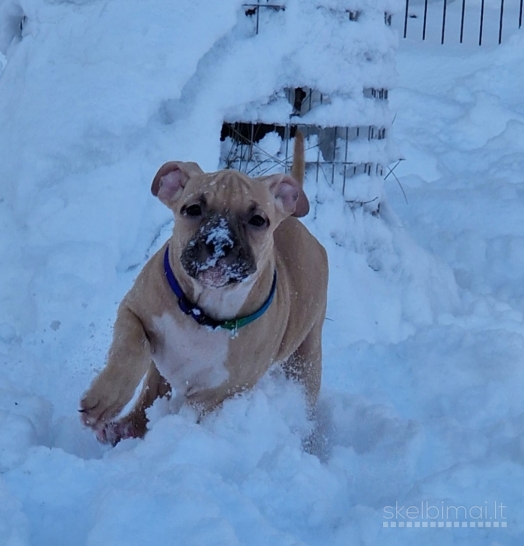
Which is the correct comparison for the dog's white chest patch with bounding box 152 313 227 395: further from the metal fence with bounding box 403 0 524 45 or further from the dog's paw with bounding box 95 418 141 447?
the metal fence with bounding box 403 0 524 45

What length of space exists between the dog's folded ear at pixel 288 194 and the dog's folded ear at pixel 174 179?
0.28 meters

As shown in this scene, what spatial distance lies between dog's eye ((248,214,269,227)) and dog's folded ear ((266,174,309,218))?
10.7 inches

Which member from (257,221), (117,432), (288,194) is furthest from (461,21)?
(117,432)

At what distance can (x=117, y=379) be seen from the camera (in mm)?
2936

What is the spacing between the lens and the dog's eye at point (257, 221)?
301cm

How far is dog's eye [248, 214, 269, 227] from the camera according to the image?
3014mm

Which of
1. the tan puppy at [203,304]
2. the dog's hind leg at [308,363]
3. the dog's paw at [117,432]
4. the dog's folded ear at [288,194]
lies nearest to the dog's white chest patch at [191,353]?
the tan puppy at [203,304]

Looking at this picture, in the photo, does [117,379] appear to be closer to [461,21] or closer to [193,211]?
[193,211]

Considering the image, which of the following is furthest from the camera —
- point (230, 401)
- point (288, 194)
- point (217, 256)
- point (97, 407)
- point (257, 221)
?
point (288, 194)

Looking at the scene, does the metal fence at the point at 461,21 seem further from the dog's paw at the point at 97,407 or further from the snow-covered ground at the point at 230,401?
the dog's paw at the point at 97,407

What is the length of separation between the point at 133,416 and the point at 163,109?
5.84 ft

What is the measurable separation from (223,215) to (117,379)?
614 millimetres

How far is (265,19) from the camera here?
4691mm

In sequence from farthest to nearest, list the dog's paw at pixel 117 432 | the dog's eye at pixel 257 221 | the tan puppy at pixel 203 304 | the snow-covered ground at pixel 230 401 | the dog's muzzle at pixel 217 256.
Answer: the dog's paw at pixel 117 432, the dog's eye at pixel 257 221, the tan puppy at pixel 203 304, the dog's muzzle at pixel 217 256, the snow-covered ground at pixel 230 401
